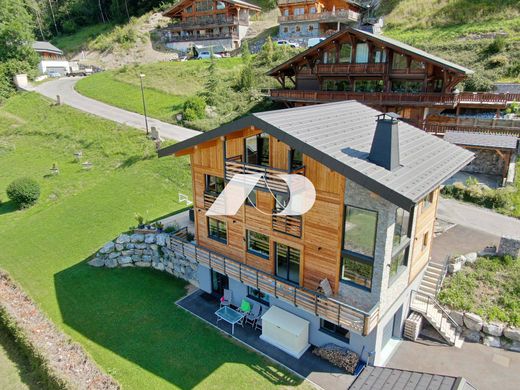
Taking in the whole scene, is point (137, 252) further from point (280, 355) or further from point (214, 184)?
point (280, 355)

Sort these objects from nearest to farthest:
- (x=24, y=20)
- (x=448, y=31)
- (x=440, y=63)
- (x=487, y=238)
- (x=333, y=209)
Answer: (x=333, y=209) < (x=487, y=238) < (x=440, y=63) < (x=448, y=31) < (x=24, y=20)

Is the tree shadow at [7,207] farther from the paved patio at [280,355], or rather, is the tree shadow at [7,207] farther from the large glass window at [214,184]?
the large glass window at [214,184]

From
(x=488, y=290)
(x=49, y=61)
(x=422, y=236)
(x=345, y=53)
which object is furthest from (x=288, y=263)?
(x=49, y=61)

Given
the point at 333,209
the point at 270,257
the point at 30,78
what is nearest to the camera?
the point at 333,209

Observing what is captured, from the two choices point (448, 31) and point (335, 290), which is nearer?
point (335, 290)

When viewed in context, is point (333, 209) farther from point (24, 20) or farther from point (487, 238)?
point (24, 20)

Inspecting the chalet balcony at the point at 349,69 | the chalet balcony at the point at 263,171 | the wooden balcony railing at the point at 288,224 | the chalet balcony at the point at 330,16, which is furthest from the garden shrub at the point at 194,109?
the chalet balcony at the point at 330,16

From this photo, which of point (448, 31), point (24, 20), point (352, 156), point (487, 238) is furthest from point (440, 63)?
point (24, 20)
